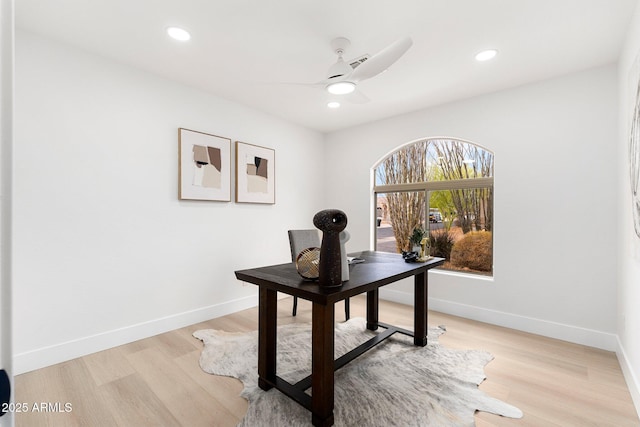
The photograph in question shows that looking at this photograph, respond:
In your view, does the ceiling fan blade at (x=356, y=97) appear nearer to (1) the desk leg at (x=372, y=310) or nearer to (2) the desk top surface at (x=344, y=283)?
(2) the desk top surface at (x=344, y=283)

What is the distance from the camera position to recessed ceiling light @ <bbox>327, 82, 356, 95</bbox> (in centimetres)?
207

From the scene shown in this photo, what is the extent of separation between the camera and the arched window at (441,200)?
11.2 ft

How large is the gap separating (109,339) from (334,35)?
3080mm

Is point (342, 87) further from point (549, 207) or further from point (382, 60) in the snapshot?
point (549, 207)

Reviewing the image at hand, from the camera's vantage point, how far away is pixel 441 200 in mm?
3719

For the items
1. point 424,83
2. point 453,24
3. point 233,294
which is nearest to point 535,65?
point 424,83

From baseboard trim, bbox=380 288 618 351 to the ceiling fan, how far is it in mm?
2549

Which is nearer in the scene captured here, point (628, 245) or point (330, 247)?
point (330, 247)

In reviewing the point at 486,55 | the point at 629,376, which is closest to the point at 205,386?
the point at 629,376

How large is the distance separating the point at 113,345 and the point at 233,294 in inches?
48.5

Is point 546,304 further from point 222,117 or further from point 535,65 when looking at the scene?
point 222,117

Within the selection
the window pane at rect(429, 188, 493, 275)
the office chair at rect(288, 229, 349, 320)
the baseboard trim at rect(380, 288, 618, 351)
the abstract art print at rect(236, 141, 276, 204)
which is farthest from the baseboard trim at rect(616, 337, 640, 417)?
the abstract art print at rect(236, 141, 276, 204)

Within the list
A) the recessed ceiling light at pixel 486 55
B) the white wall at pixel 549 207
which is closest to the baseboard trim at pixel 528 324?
the white wall at pixel 549 207

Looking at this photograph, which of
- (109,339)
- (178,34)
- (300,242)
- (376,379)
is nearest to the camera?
(376,379)
